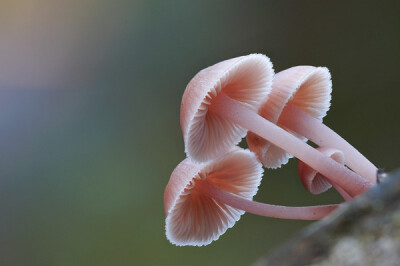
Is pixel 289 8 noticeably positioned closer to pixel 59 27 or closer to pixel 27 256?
pixel 59 27

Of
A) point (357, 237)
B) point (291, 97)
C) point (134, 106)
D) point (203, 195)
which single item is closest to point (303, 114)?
point (291, 97)

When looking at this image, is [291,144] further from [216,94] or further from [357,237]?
[357,237]

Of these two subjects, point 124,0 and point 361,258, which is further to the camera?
point 124,0

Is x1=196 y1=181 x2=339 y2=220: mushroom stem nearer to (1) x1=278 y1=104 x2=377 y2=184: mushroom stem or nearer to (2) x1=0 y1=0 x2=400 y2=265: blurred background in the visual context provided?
(1) x1=278 y1=104 x2=377 y2=184: mushroom stem

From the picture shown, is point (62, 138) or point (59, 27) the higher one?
point (59, 27)

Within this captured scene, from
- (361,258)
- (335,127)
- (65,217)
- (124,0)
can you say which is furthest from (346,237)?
(124,0)

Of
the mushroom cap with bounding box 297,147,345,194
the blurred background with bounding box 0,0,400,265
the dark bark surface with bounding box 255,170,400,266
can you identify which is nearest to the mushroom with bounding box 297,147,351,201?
the mushroom cap with bounding box 297,147,345,194
